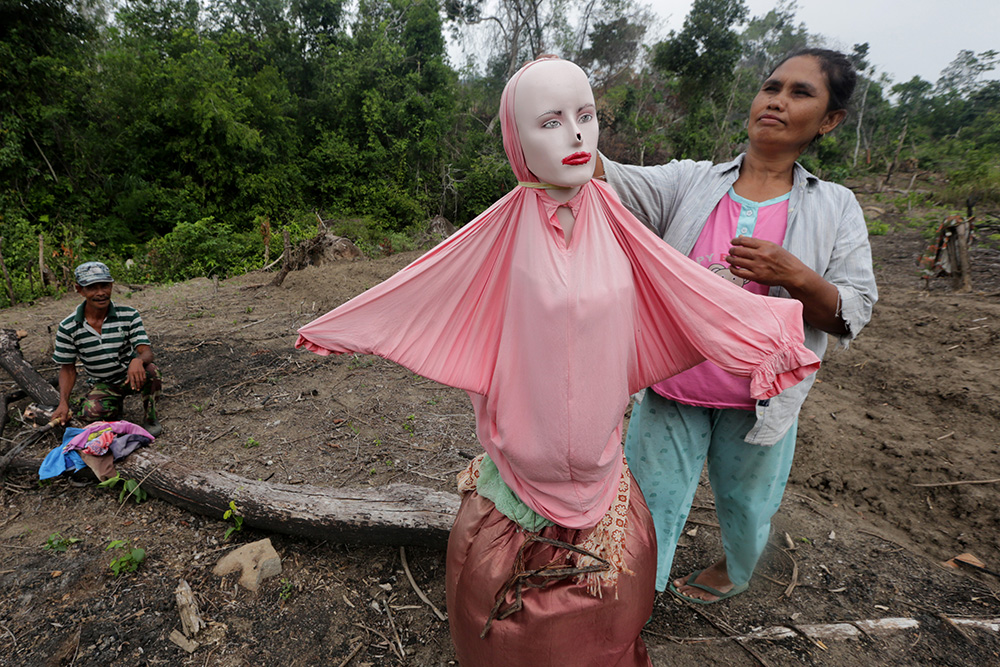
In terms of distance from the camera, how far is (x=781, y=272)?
133cm

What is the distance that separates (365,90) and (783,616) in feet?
55.3

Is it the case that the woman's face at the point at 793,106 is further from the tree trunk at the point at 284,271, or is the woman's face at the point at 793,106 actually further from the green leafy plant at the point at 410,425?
the tree trunk at the point at 284,271

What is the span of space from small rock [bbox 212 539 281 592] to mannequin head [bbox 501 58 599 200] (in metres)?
2.21

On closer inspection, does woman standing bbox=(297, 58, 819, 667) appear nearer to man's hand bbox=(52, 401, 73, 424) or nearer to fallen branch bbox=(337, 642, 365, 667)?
fallen branch bbox=(337, 642, 365, 667)

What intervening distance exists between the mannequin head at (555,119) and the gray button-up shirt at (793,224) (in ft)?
1.53

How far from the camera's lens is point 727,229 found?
62.5 inches

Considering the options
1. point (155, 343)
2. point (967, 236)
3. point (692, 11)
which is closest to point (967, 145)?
point (692, 11)

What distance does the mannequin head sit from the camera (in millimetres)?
1146

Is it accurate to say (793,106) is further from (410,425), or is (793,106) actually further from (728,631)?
(410,425)

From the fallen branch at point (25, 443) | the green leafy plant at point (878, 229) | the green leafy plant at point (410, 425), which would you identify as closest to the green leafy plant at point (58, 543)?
the fallen branch at point (25, 443)

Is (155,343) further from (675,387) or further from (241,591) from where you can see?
(675,387)

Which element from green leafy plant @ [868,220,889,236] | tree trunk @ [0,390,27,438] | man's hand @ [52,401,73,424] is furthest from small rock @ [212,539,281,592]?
green leafy plant @ [868,220,889,236]

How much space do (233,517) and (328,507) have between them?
24.2 inches

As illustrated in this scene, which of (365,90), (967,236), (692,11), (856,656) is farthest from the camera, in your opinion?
(692,11)
